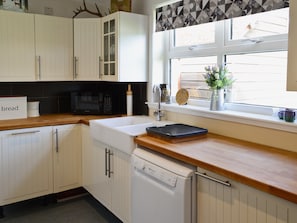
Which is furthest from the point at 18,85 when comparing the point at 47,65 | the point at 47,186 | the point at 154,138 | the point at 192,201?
the point at 192,201

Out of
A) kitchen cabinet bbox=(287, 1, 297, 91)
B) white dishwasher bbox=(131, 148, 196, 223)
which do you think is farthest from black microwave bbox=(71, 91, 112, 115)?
kitchen cabinet bbox=(287, 1, 297, 91)

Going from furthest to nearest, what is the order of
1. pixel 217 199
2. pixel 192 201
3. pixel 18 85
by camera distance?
pixel 18 85 < pixel 192 201 < pixel 217 199

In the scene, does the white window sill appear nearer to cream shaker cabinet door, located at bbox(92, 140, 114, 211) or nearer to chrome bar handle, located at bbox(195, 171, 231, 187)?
chrome bar handle, located at bbox(195, 171, 231, 187)

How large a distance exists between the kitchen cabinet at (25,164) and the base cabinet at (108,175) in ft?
1.18

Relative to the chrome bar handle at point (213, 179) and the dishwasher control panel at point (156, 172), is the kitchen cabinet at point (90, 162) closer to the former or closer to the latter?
the dishwasher control panel at point (156, 172)

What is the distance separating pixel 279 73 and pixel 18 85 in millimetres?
2517

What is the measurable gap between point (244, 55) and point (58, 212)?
7.21 ft

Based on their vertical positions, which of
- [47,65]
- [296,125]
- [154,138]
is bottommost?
[154,138]

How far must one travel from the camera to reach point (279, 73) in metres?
2.04

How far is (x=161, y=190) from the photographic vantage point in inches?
70.6

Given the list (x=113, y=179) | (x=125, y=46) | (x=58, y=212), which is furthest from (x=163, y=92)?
(x=58, y=212)

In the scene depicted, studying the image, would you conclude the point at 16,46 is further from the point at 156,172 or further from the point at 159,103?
the point at 156,172

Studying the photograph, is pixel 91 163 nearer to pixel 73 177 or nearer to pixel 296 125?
pixel 73 177

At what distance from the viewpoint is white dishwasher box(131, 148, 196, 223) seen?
1654 mm
